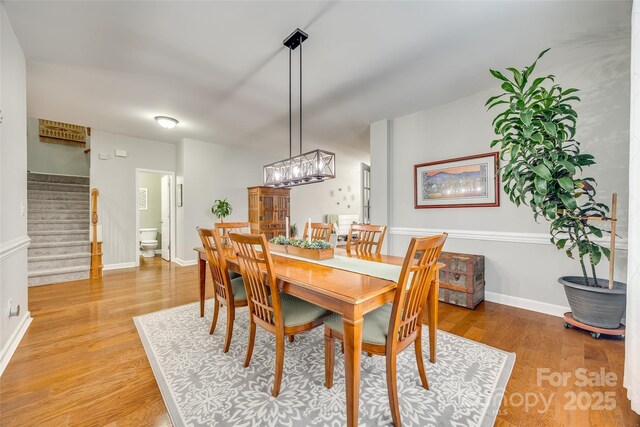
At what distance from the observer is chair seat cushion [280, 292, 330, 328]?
1.60 metres

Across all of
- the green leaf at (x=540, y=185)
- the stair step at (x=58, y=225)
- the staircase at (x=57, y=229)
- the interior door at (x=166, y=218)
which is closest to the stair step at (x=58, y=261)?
the staircase at (x=57, y=229)

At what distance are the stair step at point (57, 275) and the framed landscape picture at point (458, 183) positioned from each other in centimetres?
534

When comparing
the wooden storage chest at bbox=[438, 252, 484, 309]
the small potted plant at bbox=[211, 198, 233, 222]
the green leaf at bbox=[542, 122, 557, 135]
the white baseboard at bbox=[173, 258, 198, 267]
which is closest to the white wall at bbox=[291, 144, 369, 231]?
the small potted plant at bbox=[211, 198, 233, 222]

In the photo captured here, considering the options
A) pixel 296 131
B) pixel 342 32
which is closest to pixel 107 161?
pixel 296 131

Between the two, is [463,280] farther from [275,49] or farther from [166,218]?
[166,218]

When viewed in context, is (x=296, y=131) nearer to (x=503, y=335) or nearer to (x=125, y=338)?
(x=125, y=338)

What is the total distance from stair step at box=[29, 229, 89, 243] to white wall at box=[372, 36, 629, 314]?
5.24 m

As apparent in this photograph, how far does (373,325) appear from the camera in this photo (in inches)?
58.2

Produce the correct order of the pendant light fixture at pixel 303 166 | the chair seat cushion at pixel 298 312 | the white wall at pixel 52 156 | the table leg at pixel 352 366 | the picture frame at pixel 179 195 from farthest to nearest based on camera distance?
the white wall at pixel 52 156
the picture frame at pixel 179 195
the pendant light fixture at pixel 303 166
the chair seat cushion at pixel 298 312
the table leg at pixel 352 366

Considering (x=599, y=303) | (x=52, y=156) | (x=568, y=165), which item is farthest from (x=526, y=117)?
(x=52, y=156)

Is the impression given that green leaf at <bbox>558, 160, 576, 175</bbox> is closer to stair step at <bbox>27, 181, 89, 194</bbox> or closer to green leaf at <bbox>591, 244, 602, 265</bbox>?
green leaf at <bbox>591, 244, 602, 265</bbox>

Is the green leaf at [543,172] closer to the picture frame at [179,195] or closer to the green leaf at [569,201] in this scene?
the green leaf at [569,201]

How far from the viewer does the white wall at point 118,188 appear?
4.79 m

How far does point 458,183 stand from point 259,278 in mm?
2954
